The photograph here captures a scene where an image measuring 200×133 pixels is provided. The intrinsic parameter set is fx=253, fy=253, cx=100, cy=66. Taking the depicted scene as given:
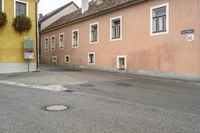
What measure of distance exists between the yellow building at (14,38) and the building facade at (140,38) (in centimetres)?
527

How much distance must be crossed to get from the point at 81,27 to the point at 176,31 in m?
11.0

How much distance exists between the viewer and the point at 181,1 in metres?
14.2

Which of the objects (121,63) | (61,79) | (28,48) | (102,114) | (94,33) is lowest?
(102,114)

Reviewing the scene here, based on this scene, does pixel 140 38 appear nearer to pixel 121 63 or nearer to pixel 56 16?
pixel 121 63

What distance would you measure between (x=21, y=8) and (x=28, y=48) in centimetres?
294

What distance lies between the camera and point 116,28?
19.3m

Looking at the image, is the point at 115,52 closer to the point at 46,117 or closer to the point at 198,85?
the point at 198,85

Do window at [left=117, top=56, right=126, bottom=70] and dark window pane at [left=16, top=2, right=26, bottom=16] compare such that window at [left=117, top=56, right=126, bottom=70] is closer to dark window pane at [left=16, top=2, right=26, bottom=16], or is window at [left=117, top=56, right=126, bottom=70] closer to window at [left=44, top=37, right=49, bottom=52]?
dark window pane at [left=16, top=2, right=26, bottom=16]

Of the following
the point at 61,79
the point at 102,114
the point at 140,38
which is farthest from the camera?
the point at 140,38

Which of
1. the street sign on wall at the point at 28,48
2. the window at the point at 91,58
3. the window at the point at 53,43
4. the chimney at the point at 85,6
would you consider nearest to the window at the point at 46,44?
the window at the point at 53,43

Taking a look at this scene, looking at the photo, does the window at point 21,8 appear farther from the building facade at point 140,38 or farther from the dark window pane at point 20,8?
the building facade at point 140,38

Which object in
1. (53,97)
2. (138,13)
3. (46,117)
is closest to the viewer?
(46,117)

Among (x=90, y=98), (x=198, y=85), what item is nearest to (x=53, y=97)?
(x=90, y=98)

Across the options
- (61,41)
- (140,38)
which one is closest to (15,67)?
(140,38)
